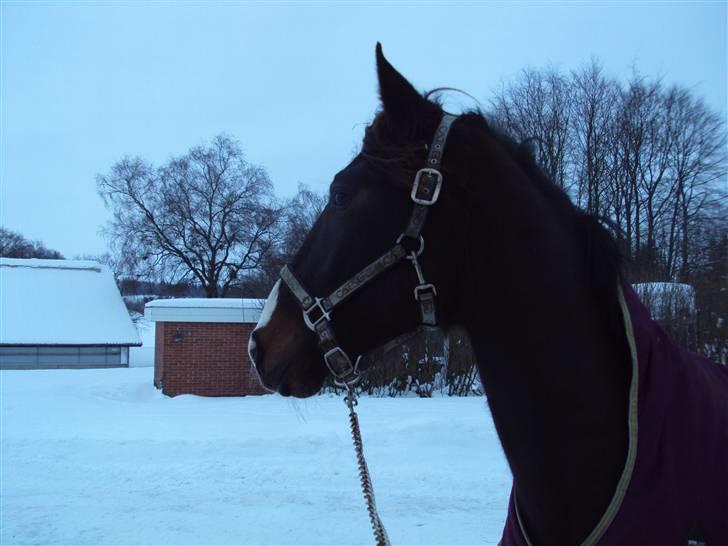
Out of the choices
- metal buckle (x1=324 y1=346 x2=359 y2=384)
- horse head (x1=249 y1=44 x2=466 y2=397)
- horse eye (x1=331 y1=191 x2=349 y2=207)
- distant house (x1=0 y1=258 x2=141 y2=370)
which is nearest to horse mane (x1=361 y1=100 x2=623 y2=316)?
horse head (x1=249 y1=44 x2=466 y2=397)

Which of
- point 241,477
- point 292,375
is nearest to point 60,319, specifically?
point 241,477

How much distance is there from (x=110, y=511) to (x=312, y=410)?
5252mm

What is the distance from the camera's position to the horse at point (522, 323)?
1.39 metres

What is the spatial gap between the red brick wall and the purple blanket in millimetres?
12854

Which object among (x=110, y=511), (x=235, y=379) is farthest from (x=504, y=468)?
(x=235, y=379)

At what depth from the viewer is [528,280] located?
1.54 m

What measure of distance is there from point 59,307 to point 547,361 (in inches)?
1156

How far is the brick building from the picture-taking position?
13.7 meters

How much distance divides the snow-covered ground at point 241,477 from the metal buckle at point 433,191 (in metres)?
3.66

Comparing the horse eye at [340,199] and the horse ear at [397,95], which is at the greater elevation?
the horse ear at [397,95]

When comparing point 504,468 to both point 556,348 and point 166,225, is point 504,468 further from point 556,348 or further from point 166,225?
point 166,225

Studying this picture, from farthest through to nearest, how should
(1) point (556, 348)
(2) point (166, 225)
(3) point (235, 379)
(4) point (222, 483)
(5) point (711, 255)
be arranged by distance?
(2) point (166, 225), (3) point (235, 379), (5) point (711, 255), (4) point (222, 483), (1) point (556, 348)

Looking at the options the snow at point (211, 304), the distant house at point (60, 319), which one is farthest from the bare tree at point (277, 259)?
the distant house at point (60, 319)

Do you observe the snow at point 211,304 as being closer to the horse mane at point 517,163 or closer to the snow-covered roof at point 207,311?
the snow-covered roof at point 207,311
